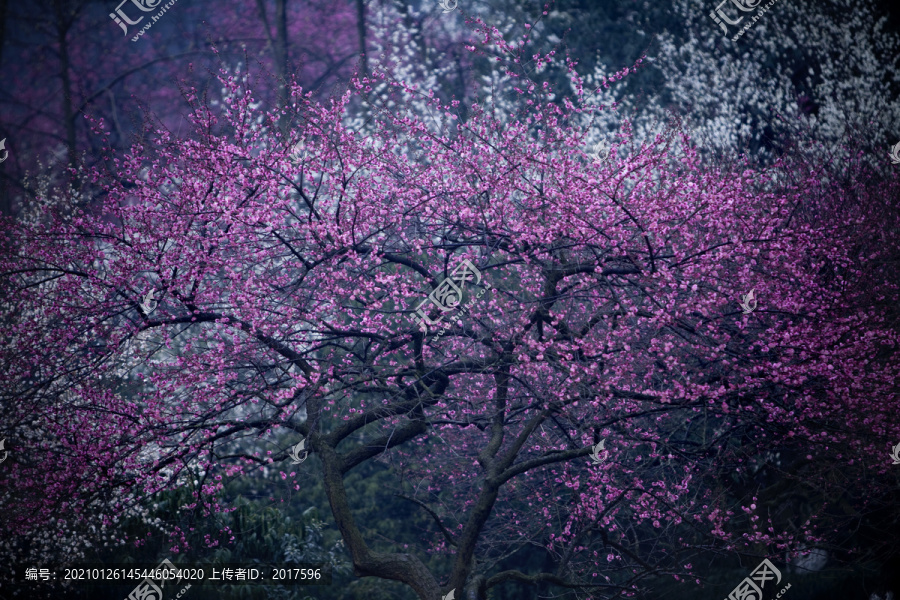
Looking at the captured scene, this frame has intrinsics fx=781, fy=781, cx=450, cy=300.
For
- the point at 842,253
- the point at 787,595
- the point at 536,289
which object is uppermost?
the point at 536,289

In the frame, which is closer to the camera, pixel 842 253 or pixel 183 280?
pixel 183 280

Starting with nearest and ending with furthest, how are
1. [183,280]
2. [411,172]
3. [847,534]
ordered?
[183,280] < [411,172] < [847,534]

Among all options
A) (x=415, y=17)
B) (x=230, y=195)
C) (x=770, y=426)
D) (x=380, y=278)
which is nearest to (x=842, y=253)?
(x=770, y=426)

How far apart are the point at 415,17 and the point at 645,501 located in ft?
51.9

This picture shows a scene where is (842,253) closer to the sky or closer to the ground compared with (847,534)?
closer to the sky

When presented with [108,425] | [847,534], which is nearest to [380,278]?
[108,425]

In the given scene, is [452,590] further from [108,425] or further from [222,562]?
[222,562]

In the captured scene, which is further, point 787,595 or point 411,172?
point 787,595

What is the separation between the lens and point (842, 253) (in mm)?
8273

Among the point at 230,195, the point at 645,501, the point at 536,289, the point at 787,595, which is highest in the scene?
the point at 230,195

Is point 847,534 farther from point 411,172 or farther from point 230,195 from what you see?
point 230,195

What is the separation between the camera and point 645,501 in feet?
27.4

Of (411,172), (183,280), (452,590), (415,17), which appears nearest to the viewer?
(183,280)

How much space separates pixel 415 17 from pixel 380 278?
15270 mm
